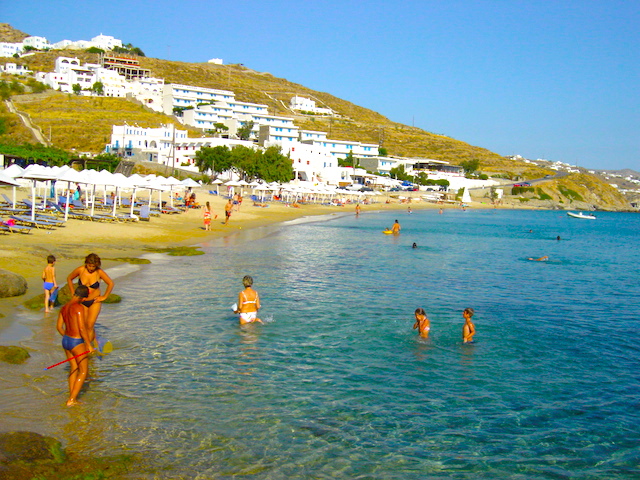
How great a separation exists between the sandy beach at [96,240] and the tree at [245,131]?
57821 millimetres

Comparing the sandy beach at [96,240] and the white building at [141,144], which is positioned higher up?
the white building at [141,144]

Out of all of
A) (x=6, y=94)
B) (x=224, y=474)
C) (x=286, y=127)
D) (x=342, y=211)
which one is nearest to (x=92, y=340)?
(x=224, y=474)

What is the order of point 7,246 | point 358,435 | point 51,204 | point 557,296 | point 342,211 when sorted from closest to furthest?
point 358,435 → point 7,246 → point 557,296 → point 51,204 → point 342,211

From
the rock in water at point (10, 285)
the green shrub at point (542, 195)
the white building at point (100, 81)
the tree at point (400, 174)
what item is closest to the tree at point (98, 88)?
the white building at point (100, 81)

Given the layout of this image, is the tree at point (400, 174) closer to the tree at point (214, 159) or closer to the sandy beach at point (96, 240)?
the tree at point (214, 159)

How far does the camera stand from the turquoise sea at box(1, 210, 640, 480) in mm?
7625

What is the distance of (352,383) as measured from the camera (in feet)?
34.4

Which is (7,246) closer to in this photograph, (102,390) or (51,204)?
(102,390)

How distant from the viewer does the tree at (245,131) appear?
103688mm

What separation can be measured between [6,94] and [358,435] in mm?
122251

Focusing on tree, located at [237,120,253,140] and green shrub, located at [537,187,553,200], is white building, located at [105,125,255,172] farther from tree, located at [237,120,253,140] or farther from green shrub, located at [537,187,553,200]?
green shrub, located at [537,187,553,200]

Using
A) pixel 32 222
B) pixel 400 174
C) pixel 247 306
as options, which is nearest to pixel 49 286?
pixel 247 306

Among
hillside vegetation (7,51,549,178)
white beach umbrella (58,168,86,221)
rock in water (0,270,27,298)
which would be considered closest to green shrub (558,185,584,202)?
hillside vegetation (7,51,549,178)

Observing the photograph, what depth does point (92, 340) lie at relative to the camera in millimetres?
8961
